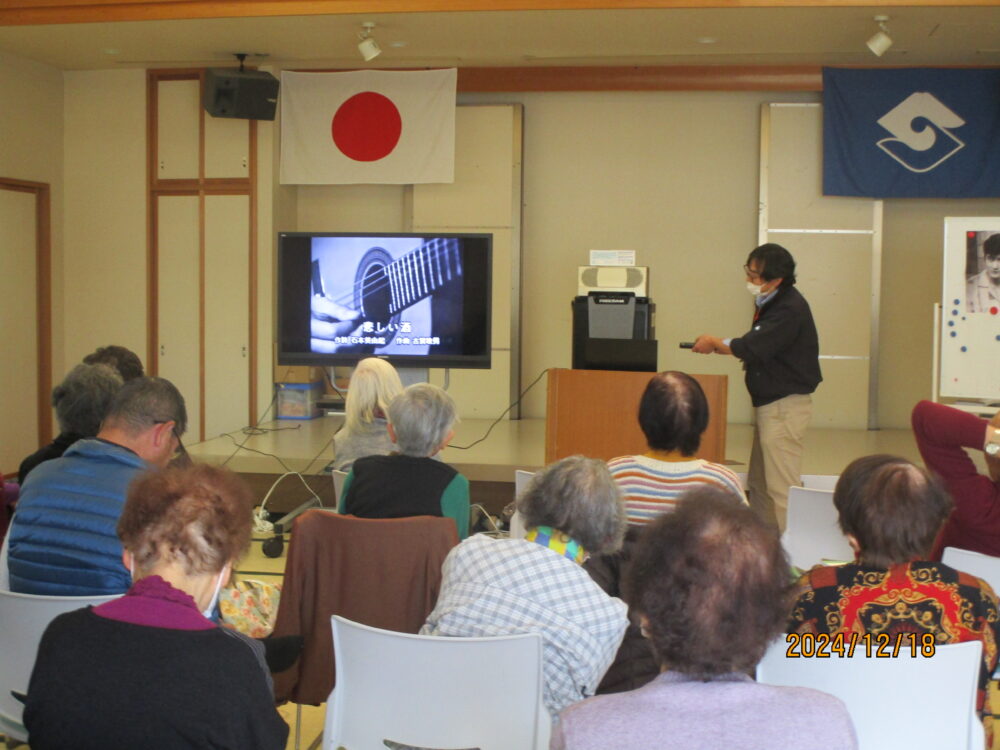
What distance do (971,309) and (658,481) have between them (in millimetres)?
3715

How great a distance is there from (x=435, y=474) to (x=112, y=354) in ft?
7.03

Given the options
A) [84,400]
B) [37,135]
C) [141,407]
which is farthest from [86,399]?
[37,135]

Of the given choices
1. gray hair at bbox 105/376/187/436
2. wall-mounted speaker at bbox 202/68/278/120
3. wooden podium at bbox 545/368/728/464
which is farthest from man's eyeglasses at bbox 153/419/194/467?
wall-mounted speaker at bbox 202/68/278/120

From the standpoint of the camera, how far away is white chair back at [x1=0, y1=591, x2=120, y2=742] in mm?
2203

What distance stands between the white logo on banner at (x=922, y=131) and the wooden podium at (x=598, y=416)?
→ 3773mm

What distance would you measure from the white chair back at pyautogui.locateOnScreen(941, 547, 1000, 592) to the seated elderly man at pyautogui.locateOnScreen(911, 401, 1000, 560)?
0.51 feet

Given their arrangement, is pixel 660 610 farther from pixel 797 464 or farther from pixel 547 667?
pixel 797 464

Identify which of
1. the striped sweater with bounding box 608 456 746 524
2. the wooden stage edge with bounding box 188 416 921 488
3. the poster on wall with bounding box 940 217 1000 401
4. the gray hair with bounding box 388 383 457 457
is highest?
the poster on wall with bounding box 940 217 1000 401

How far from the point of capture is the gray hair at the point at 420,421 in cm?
321

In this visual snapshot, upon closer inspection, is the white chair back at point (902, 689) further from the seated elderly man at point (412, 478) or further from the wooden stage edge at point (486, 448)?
the wooden stage edge at point (486, 448)

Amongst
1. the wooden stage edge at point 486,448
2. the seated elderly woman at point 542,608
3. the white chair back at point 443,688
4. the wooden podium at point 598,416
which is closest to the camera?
the white chair back at point 443,688

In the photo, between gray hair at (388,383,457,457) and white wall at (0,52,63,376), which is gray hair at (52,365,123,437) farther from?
white wall at (0,52,63,376)

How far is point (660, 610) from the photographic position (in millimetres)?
1456

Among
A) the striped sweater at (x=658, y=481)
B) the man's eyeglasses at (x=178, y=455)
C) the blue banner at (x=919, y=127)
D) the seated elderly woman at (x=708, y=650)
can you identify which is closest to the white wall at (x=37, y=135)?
the man's eyeglasses at (x=178, y=455)
